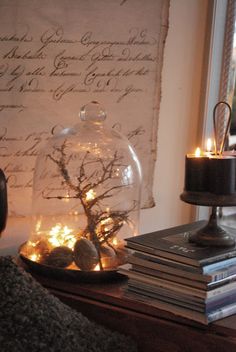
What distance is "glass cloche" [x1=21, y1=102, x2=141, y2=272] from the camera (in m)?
1.17

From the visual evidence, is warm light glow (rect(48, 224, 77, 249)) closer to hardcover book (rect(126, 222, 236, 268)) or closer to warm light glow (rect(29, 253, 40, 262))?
warm light glow (rect(29, 253, 40, 262))

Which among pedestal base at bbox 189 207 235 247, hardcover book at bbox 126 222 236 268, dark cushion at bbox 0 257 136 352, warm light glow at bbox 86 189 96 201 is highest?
warm light glow at bbox 86 189 96 201

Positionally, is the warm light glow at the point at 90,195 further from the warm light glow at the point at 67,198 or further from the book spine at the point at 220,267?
the book spine at the point at 220,267

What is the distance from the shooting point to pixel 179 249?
0.95 metres

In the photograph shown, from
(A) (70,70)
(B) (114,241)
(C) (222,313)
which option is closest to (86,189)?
(B) (114,241)

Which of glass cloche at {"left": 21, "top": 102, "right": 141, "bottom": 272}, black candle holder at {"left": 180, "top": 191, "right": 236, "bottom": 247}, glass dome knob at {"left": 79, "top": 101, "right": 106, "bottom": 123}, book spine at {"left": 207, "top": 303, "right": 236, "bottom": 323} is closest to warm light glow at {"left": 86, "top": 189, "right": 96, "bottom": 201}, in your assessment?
glass cloche at {"left": 21, "top": 102, "right": 141, "bottom": 272}

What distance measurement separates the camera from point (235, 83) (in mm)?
1552

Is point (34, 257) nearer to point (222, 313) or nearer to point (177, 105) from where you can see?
point (222, 313)

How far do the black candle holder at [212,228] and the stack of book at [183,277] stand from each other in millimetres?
16

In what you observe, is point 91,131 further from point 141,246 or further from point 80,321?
point 80,321

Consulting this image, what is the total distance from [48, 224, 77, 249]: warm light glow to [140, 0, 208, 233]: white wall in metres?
0.32

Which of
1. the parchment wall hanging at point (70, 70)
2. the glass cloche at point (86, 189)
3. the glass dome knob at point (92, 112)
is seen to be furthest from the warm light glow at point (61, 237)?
the glass dome knob at point (92, 112)

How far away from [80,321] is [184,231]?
A: 0.27 meters

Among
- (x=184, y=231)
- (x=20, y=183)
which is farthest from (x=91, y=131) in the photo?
(x=184, y=231)
